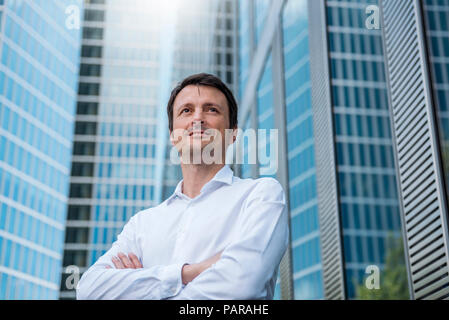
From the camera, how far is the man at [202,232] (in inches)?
69.4

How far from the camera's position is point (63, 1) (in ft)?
29.1

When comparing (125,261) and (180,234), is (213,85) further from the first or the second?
(125,261)

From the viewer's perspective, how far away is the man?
1.76 metres

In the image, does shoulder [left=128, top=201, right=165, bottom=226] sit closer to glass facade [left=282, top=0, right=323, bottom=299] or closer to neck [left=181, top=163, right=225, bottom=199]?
neck [left=181, top=163, right=225, bottom=199]

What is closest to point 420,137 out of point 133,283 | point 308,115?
point 133,283

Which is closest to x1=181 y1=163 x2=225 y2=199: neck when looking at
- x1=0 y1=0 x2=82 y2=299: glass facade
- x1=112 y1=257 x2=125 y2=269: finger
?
x1=112 y1=257 x2=125 y2=269: finger

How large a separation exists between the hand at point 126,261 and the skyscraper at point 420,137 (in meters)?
2.14

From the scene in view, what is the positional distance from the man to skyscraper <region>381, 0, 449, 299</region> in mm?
1869

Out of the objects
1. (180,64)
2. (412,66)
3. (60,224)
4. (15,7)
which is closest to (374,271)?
(412,66)

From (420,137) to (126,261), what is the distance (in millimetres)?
2465

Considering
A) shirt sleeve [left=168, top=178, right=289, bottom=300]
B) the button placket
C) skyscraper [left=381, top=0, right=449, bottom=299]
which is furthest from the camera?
skyscraper [left=381, top=0, right=449, bottom=299]

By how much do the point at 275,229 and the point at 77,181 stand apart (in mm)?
62464

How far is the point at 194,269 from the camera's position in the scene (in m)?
1.89

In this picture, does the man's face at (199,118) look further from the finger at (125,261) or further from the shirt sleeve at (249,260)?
the finger at (125,261)
